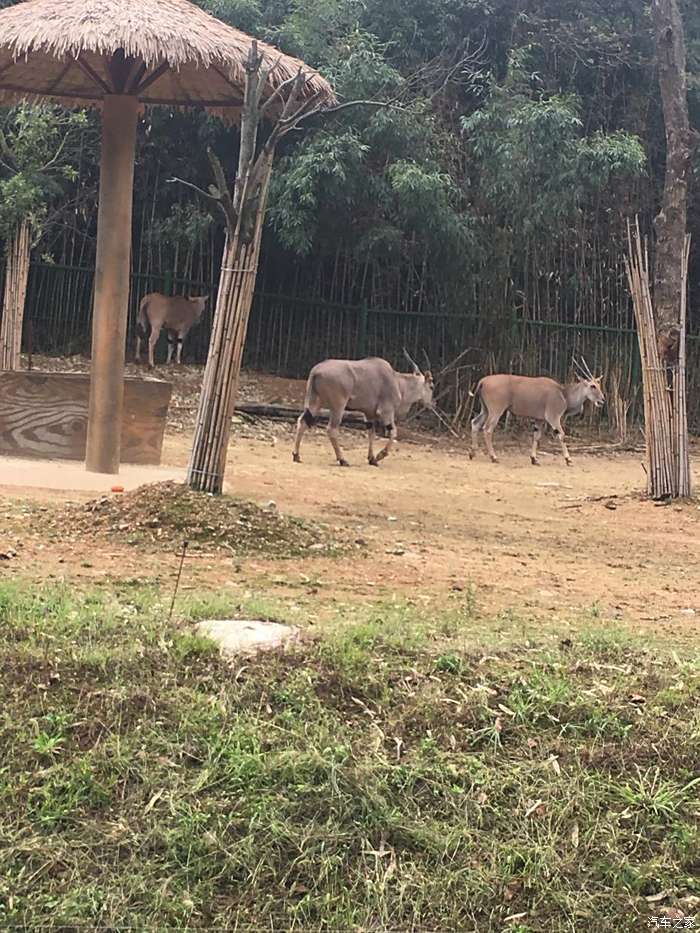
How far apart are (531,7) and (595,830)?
51.0ft

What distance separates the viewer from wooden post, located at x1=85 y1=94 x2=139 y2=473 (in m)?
7.89

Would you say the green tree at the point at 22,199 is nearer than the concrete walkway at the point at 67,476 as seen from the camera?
No

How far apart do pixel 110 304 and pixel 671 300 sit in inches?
181

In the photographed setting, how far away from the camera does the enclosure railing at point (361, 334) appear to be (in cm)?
1580

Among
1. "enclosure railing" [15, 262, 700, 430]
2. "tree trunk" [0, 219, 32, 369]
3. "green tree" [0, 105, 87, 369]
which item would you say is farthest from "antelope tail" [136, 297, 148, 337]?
"tree trunk" [0, 219, 32, 369]

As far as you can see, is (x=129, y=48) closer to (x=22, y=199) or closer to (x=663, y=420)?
(x=663, y=420)

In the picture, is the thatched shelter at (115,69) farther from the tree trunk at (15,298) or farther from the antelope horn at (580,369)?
the antelope horn at (580,369)

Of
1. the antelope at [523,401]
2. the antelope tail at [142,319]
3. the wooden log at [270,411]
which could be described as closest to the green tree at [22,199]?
the antelope tail at [142,319]

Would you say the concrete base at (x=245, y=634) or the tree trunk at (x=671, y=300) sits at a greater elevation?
the tree trunk at (x=671, y=300)

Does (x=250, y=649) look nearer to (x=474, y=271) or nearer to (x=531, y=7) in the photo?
(x=474, y=271)

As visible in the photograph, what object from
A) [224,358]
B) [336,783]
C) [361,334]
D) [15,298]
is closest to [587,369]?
[361,334]

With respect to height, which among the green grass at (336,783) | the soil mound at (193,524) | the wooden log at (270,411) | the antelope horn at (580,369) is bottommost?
the green grass at (336,783)

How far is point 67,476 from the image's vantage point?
770cm

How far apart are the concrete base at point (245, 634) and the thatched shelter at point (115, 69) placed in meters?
4.10
